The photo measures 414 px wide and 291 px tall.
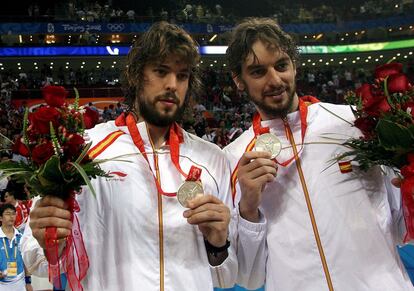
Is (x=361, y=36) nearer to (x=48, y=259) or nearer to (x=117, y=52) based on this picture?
(x=117, y=52)

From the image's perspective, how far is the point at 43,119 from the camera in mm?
1814

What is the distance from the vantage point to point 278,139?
7.60ft

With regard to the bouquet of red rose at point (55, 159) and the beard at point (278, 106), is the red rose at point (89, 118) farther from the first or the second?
the beard at point (278, 106)

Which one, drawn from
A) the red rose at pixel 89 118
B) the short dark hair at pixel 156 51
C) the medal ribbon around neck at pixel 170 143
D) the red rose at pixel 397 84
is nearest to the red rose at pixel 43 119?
the red rose at pixel 89 118

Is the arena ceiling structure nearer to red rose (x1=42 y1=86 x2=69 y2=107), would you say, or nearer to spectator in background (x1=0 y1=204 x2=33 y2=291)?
spectator in background (x1=0 y1=204 x2=33 y2=291)

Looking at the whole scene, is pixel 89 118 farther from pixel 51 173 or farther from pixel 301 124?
pixel 301 124

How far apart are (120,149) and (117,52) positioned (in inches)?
990

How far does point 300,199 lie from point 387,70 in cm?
69

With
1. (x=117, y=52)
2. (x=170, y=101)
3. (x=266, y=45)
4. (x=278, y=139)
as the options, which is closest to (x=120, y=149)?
(x=170, y=101)

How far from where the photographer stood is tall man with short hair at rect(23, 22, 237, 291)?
79.7 inches

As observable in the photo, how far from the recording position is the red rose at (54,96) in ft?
6.20

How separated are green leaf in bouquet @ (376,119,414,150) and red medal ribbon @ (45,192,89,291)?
48.1 inches

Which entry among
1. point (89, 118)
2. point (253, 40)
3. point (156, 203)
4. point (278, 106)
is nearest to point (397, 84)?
point (278, 106)

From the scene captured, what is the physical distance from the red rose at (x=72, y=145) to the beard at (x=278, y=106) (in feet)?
3.24
